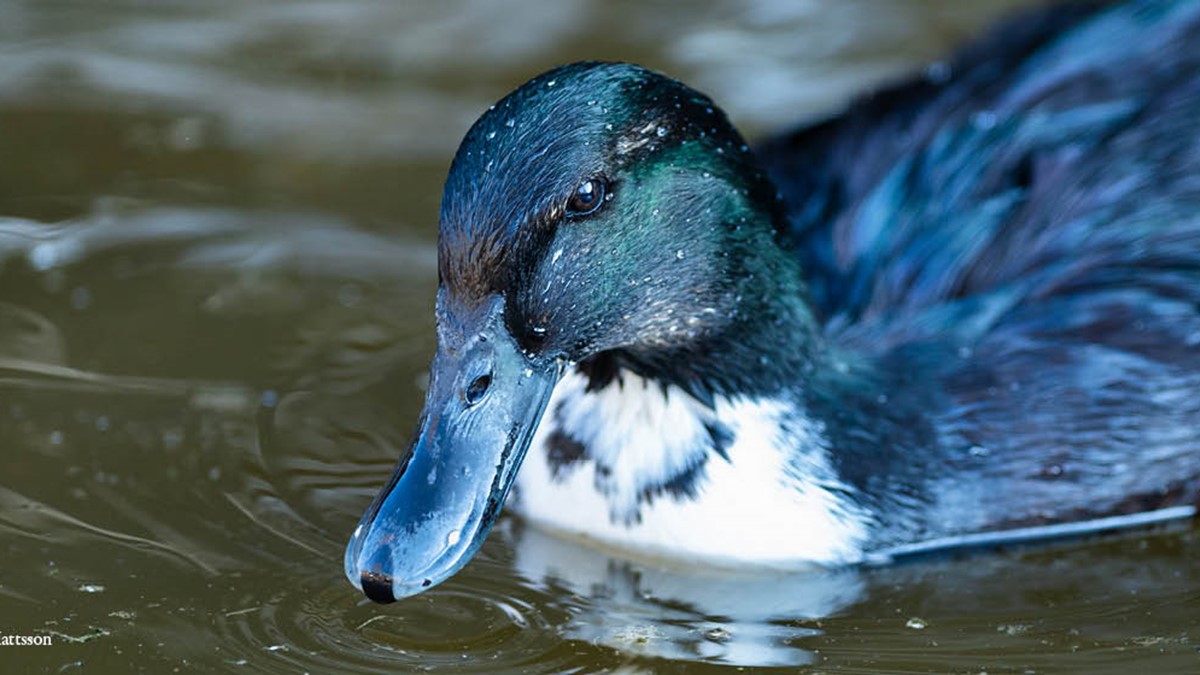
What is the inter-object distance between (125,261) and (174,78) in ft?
5.61

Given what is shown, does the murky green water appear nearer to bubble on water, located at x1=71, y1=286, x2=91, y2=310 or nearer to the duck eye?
bubble on water, located at x1=71, y1=286, x2=91, y2=310

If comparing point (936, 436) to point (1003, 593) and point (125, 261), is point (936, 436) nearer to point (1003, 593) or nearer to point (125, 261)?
point (1003, 593)

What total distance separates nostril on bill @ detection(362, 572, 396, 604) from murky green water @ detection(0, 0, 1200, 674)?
12.6 inches

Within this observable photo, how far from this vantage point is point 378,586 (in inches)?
200

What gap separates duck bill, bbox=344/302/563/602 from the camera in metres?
5.08

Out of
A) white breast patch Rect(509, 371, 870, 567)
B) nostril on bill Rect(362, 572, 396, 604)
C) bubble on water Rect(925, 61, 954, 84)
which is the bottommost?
nostril on bill Rect(362, 572, 396, 604)

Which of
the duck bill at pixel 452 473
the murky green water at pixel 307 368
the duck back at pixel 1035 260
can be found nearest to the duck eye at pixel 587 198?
the duck bill at pixel 452 473

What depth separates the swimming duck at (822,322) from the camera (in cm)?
524

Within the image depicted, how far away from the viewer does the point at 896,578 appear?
6.05 m

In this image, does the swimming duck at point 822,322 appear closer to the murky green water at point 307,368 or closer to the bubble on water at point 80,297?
the murky green water at point 307,368

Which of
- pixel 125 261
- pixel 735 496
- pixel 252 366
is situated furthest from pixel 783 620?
pixel 125 261

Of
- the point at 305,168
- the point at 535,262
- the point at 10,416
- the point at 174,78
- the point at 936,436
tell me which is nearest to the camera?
the point at 535,262

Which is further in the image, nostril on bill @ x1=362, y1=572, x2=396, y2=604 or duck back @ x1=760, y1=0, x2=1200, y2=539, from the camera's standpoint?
duck back @ x1=760, y1=0, x2=1200, y2=539

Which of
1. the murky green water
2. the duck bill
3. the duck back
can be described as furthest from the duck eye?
the murky green water
